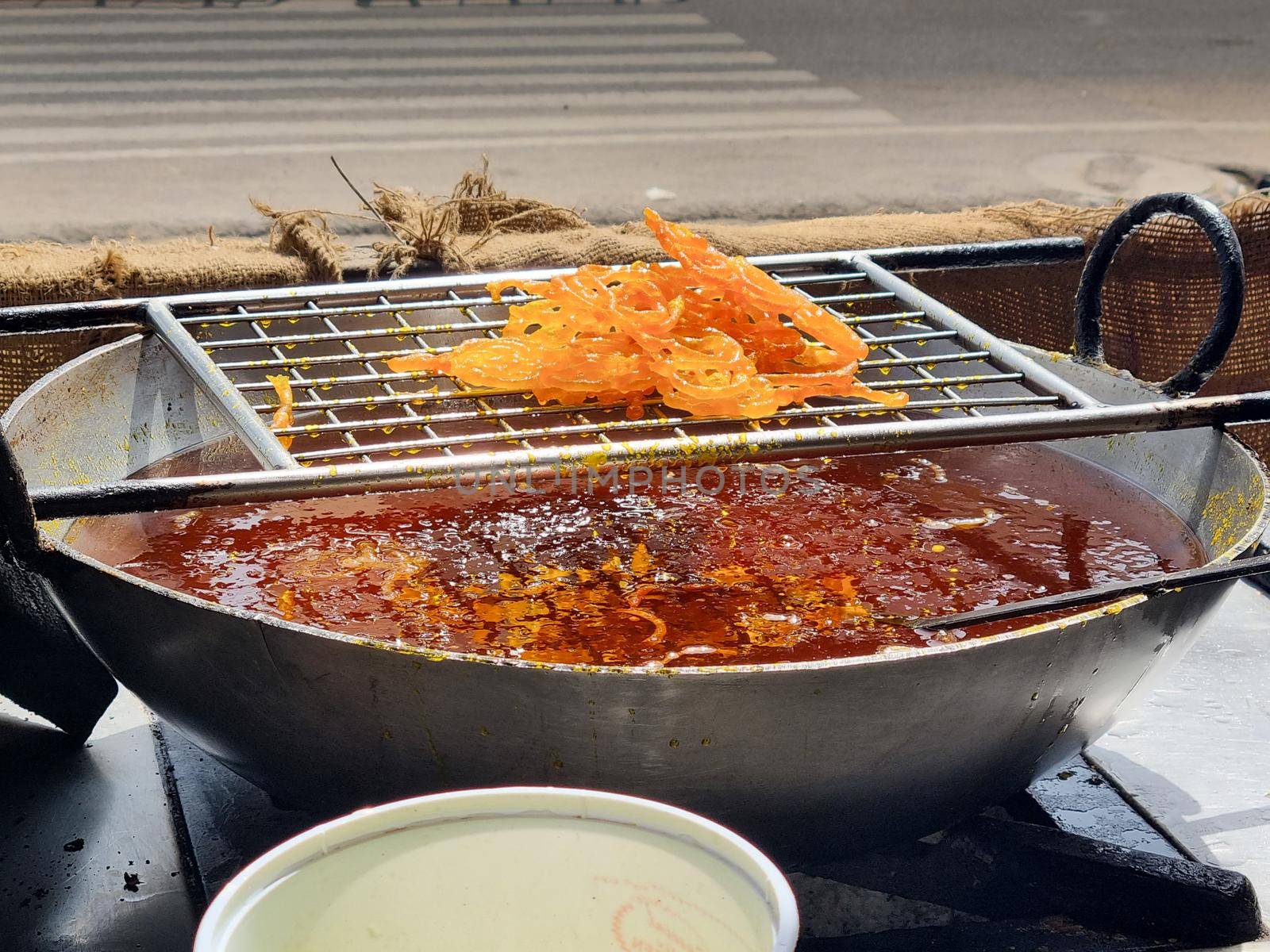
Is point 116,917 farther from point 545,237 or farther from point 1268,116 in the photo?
point 1268,116

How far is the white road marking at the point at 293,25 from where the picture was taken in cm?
1002

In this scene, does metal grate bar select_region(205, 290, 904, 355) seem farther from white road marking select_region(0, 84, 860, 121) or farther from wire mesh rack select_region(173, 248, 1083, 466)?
white road marking select_region(0, 84, 860, 121)

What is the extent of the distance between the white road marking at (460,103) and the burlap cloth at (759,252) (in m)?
5.47

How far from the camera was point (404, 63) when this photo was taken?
9.39 m

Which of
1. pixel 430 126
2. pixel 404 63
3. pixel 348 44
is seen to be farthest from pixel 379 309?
pixel 348 44

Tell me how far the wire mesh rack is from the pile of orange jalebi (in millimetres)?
42

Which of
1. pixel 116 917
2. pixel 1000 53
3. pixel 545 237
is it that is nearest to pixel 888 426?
A: pixel 116 917

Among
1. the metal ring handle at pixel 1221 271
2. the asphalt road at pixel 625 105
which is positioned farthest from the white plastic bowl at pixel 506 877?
the asphalt road at pixel 625 105

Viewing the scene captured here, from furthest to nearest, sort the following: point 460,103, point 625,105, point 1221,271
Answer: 1. point 625,105
2. point 460,103
3. point 1221,271

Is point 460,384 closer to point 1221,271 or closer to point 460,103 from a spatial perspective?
point 1221,271

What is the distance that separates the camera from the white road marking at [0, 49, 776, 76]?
29.6 feet

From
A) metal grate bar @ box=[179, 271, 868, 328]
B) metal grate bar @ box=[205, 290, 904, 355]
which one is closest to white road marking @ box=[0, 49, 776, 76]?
metal grate bar @ box=[179, 271, 868, 328]

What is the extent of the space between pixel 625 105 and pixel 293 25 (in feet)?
10.2

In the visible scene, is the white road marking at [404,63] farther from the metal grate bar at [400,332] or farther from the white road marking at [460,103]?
the metal grate bar at [400,332]
